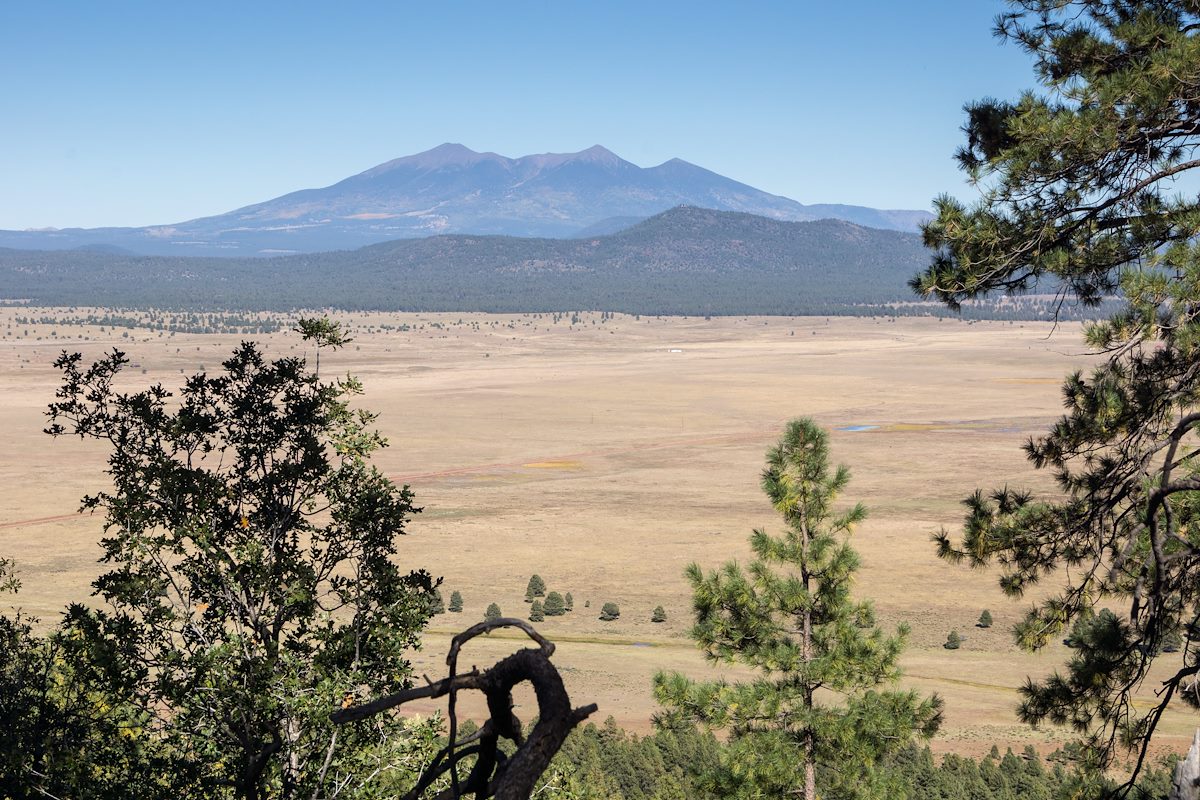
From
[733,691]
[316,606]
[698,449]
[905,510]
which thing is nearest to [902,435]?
[698,449]

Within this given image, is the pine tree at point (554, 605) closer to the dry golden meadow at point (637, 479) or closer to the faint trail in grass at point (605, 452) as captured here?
the dry golden meadow at point (637, 479)

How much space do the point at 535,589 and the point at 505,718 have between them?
128ft

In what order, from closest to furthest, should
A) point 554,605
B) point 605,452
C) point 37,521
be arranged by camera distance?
point 554,605 → point 37,521 → point 605,452

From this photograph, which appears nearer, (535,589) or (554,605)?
(554,605)

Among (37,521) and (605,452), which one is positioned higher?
(605,452)

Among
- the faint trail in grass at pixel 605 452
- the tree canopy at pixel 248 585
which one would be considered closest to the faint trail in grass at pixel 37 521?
the faint trail in grass at pixel 605 452

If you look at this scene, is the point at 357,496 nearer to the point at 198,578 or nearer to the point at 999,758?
the point at 198,578

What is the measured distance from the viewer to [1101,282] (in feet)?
35.5

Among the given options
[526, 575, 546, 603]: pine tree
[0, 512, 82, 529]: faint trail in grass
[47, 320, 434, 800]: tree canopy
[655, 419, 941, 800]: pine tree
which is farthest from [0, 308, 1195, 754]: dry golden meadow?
[47, 320, 434, 800]: tree canopy

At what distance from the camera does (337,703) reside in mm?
8961

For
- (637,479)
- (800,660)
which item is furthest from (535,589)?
(800,660)

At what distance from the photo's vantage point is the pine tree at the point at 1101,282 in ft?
31.1

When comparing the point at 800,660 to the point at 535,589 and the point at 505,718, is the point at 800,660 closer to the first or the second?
the point at 505,718

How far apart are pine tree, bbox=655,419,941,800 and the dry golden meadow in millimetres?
4698
